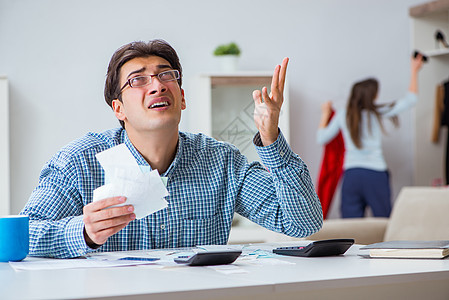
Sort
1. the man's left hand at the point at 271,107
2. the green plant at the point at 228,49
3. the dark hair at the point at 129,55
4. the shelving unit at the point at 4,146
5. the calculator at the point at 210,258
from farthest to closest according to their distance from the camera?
the green plant at the point at 228,49, the shelving unit at the point at 4,146, the dark hair at the point at 129,55, the man's left hand at the point at 271,107, the calculator at the point at 210,258

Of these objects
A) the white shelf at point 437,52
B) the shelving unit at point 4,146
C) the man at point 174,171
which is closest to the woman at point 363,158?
the white shelf at point 437,52

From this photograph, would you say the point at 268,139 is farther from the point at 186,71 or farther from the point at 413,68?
the point at 413,68

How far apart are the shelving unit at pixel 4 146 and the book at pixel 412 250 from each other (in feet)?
9.42

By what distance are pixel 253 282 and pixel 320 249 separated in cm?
41

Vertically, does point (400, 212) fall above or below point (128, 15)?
below

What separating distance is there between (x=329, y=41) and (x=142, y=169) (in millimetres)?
3874

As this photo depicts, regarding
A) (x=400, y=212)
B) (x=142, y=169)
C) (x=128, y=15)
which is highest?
(x=128, y=15)

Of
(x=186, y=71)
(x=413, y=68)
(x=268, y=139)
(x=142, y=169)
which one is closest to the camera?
(x=142, y=169)

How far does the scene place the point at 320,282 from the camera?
3.39 ft

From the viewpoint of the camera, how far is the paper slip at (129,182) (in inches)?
48.1

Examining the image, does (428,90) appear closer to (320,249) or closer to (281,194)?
(281,194)

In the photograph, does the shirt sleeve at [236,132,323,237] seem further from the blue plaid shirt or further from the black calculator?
the black calculator

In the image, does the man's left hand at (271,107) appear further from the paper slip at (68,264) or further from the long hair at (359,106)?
the long hair at (359,106)

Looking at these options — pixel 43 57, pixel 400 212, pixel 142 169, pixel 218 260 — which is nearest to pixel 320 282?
pixel 218 260
